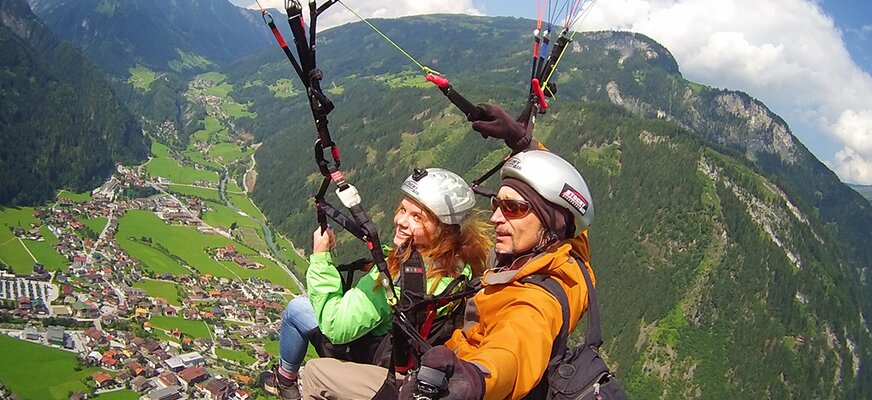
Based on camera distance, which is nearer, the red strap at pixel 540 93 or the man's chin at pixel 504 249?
the man's chin at pixel 504 249

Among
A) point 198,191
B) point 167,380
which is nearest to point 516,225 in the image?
point 167,380

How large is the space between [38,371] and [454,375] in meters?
47.2

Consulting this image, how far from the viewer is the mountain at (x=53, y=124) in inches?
3706

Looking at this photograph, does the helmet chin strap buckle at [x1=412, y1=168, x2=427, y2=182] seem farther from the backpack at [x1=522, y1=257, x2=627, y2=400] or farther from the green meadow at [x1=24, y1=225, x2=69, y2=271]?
the green meadow at [x1=24, y1=225, x2=69, y2=271]

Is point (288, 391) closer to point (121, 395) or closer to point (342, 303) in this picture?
point (342, 303)

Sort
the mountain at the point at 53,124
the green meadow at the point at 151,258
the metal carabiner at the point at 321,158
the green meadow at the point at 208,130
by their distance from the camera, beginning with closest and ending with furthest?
1. the metal carabiner at the point at 321,158
2. the green meadow at the point at 151,258
3. the mountain at the point at 53,124
4. the green meadow at the point at 208,130

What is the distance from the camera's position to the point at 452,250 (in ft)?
14.8

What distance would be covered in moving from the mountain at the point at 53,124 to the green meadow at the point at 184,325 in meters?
46.6

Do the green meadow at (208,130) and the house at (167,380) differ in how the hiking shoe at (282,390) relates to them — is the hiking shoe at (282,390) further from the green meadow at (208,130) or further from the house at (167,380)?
the green meadow at (208,130)

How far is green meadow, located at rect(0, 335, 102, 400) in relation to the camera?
37.0 m

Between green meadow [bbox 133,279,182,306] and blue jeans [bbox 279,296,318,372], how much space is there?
191 ft

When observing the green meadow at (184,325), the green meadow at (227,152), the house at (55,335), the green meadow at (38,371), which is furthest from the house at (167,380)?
the green meadow at (227,152)

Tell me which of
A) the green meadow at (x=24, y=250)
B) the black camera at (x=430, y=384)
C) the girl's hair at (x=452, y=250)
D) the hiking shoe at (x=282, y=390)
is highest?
the girl's hair at (x=452, y=250)

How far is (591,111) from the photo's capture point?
400 ft
